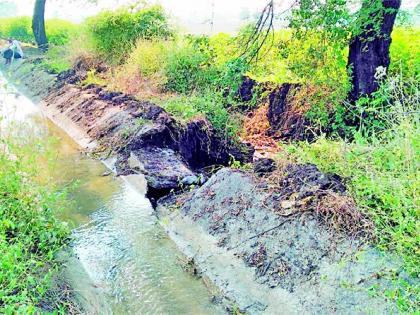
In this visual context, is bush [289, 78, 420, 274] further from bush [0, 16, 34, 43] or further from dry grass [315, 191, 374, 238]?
bush [0, 16, 34, 43]

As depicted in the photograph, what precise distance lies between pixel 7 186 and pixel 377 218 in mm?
3199

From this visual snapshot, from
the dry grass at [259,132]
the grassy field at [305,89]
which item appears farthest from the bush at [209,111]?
the dry grass at [259,132]

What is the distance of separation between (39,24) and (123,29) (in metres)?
9.63

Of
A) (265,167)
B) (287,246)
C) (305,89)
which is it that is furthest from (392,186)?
(305,89)

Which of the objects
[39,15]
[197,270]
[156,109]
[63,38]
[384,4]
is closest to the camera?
[197,270]

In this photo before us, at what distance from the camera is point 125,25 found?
12.0m

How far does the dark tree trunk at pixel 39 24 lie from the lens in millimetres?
19562

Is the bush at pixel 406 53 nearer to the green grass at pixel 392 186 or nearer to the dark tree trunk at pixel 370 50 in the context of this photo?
the dark tree trunk at pixel 370 50

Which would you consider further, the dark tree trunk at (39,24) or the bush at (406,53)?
the dark tree trunk at (39,24)

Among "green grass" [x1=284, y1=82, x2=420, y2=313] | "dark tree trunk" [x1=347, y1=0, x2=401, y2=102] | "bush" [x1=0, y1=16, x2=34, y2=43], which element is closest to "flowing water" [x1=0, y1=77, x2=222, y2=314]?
"green grass" [x1=284, y1=82, x2=420, y2=313]

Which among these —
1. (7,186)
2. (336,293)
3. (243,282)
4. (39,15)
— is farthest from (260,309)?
(39,15)

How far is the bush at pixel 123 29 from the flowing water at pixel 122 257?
5.92 m

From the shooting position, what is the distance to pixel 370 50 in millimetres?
→ 6309

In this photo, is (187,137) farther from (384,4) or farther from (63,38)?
(63,38)
